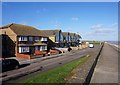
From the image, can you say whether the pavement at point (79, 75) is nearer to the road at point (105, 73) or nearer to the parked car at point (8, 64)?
the road at point (105, 73)

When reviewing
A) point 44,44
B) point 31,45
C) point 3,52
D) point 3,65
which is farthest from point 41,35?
point 3,65

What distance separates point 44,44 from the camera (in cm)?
6138

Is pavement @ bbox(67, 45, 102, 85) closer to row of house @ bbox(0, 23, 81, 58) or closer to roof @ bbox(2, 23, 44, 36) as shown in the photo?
row of house @ bbox(0, 23, 81, 58)

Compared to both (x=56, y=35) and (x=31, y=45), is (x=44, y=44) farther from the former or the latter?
(x=56, y=35)

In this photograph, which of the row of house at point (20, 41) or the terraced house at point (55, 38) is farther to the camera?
the terraced house at point (55, 38)

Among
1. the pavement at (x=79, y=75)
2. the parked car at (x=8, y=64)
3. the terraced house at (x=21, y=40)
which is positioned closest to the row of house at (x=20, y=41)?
the terraced house at (x=21, y=40)

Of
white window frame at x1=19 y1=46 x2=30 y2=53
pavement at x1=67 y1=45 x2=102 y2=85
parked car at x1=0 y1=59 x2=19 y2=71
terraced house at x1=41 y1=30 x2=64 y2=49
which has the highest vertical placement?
terraced house at x1=41 y1=30 x2=64 y2=49

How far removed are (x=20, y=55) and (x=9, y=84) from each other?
1181 inches

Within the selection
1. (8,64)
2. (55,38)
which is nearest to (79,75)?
(8,64)

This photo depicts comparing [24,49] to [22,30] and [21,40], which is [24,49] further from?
[22,30]

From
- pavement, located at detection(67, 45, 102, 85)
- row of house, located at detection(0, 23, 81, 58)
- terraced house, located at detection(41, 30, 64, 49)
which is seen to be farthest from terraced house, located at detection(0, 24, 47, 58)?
pavement, located at detection(67, 45, 102, 85)

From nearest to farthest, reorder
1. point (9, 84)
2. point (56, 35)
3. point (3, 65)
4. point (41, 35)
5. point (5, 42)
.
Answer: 1. point (9, 84)
2. point (3, 65)
3. point (5, 42)
4. point (41, 35)
5. point (56, 35)

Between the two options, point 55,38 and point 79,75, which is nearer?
point 79,75

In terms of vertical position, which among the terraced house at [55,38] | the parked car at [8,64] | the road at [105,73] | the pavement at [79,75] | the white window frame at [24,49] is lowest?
the road at [105,73]
